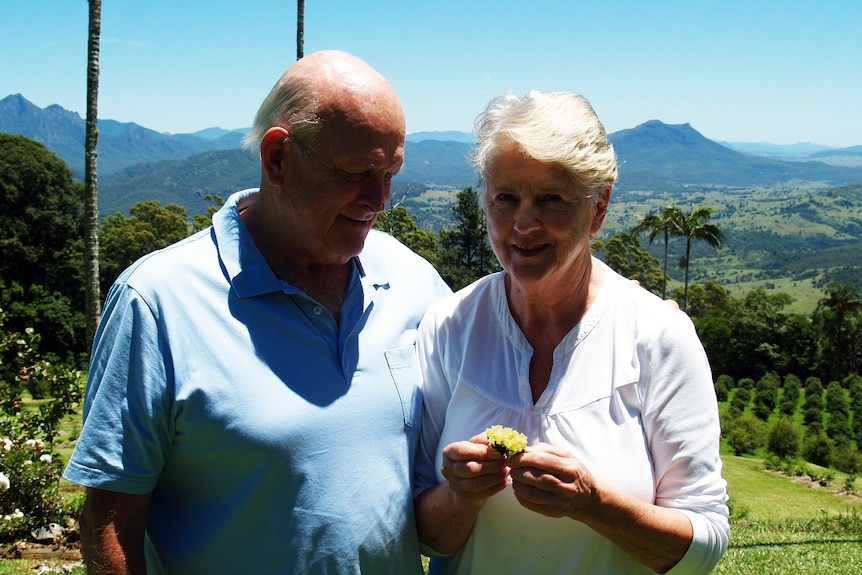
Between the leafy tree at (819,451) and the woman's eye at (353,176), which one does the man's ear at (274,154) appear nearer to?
the woman's eye at (353,176)

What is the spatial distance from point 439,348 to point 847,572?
898cm

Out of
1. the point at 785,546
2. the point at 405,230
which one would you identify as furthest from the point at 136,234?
the point at 785,546

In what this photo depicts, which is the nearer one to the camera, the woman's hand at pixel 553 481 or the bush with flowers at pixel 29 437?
the woman's hand at pixel 553 481

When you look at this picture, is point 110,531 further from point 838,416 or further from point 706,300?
point 706,300

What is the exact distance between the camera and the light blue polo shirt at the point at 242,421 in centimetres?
227

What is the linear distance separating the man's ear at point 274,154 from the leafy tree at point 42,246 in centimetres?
3826

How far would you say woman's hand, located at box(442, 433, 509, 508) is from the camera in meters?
2.29

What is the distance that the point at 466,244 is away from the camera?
174 ft

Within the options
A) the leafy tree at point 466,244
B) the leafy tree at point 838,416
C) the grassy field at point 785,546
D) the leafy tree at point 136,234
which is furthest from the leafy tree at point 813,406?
the leafy tree at point 136,234

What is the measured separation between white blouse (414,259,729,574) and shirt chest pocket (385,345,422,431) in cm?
13

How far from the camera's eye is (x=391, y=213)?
132 feet

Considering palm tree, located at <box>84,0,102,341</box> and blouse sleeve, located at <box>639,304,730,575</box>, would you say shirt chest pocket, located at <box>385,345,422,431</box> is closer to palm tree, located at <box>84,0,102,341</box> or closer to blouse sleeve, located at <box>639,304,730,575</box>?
blouse sleeve, located at <box>639,304,730,575</box>

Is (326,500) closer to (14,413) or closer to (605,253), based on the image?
(14,413)

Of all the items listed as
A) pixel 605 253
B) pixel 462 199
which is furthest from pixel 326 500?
pixel 605 253
